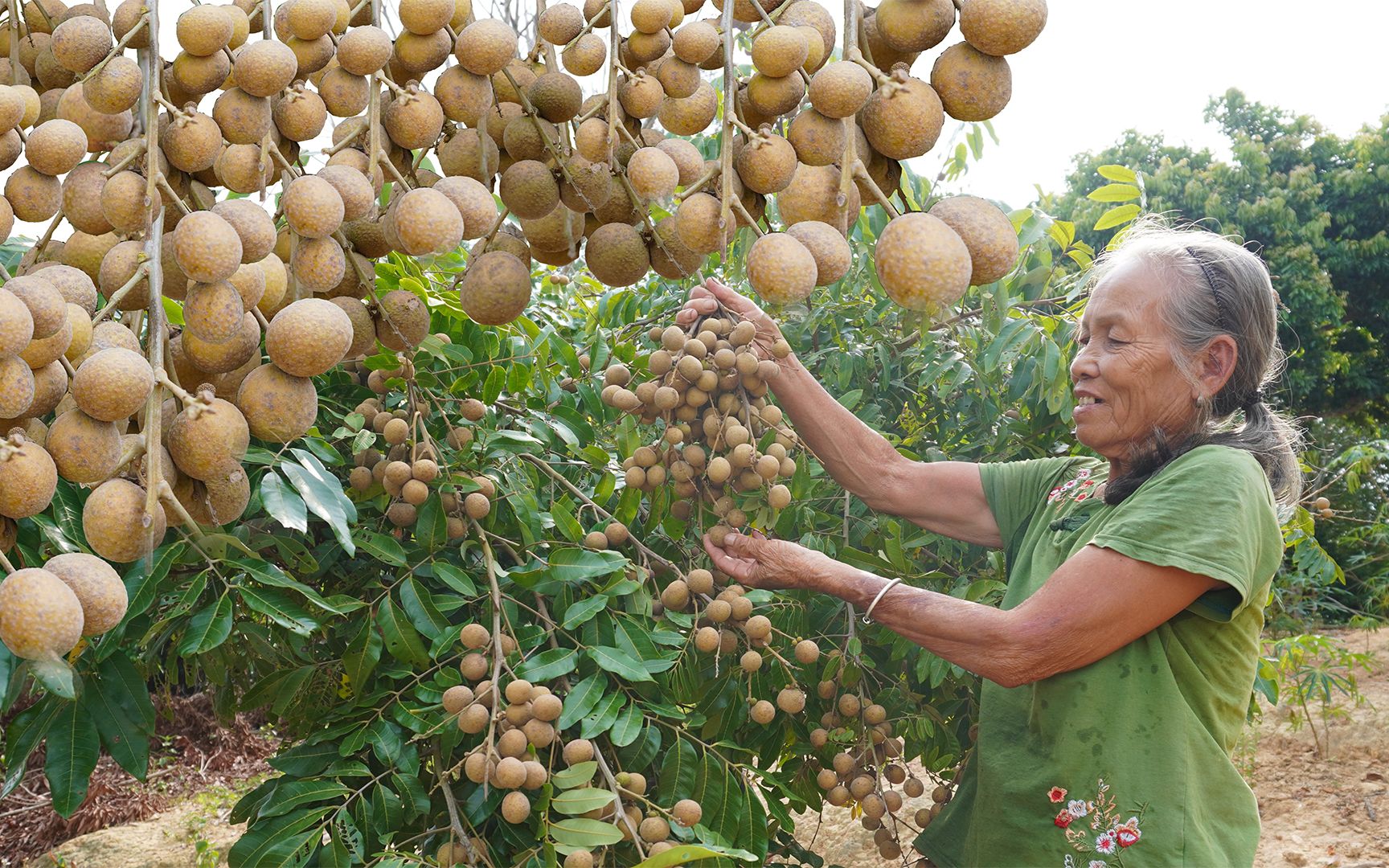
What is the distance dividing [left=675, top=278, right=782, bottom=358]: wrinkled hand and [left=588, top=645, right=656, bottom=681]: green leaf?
44 centimetres

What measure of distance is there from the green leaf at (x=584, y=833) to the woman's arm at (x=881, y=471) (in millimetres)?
820

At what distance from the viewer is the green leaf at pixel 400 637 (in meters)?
1.56

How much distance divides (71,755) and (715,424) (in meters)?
0.93

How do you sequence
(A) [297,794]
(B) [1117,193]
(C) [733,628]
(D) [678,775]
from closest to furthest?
(A) [297,794] → (D) [678,775] → (C) [733,628] → (B) [1117,193]

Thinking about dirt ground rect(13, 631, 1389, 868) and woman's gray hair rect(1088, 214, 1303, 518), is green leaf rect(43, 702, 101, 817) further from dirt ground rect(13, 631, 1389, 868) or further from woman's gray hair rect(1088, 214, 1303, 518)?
dirt ground rect(13, 631, 1389, 868)

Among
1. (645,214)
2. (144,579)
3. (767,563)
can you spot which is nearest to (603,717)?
(767,563)

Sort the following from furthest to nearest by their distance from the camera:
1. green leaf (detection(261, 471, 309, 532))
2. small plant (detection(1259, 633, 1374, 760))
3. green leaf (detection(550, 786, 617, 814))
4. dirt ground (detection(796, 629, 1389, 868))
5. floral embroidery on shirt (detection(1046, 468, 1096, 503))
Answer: dirt ground (detection(796, 629, 1389, 868)), small plant (detection(1259, 633, 1374, 760)), floral embroidery on shirt (detection(1046, 468, 1096, 503)), green leaf (detection(550, 786, 617, 814)), green leaf (detection(261, 471, 309, 532))

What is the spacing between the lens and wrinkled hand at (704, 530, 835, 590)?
5.44 ft

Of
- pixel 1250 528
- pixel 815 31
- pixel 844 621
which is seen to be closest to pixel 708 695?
pixel 844 621

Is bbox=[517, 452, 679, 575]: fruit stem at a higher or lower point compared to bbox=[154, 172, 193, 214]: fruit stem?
lower

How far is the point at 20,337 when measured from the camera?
0.72m

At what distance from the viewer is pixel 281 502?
1.17m

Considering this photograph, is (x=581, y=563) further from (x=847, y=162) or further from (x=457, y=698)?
(x=847, y=162)

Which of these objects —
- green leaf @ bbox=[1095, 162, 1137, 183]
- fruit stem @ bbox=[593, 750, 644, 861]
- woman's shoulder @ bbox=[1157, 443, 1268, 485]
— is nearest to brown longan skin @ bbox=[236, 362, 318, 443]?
fruit stem @ bbox=[593, 750, 644, 861]
